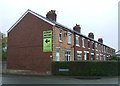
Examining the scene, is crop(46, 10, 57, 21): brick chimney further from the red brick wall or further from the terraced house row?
the red brick wall

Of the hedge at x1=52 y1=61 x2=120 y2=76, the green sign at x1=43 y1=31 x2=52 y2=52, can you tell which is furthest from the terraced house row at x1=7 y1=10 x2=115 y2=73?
the hedge at x1=52 y1=61 x2=120 y2=76

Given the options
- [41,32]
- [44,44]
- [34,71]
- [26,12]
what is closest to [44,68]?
[34,71]

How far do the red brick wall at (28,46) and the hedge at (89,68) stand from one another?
2114 mm

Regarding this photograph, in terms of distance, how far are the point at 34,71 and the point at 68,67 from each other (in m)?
4.92

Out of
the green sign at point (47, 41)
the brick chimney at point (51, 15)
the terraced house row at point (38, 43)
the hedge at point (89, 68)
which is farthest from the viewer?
the brick chimney at point (51, 15)

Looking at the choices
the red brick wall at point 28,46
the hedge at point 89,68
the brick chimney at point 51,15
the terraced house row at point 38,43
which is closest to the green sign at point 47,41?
the terraced house row at point 38,43

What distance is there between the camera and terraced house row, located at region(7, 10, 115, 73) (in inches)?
858

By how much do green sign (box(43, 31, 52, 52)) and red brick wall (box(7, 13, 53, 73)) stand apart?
0.50 metres

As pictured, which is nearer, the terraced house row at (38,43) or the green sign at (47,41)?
the green sign at (47,41)

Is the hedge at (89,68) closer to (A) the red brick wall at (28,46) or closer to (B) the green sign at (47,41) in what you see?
(A) the red brick wall at (28,46)

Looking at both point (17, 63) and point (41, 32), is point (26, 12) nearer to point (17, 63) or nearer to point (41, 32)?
point (41, 32)

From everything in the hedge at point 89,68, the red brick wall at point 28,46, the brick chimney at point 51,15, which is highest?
the brick chimney at point 51,15

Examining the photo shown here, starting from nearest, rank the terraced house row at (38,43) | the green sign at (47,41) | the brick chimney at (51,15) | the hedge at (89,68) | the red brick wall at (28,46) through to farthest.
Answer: the hedge at (89,68) < the green sign at (47,41) < the terraced house row at (38,43) < the red brick wall at (28,46) < the brick chimney at (51,15)

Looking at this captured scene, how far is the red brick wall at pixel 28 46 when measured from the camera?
2206 cm
